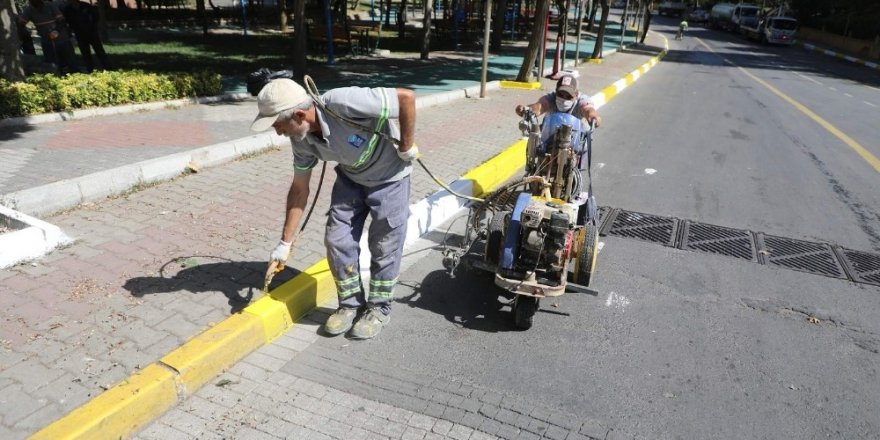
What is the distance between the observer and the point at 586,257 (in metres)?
3.79

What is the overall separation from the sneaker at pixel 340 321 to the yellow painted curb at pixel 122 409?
93cm

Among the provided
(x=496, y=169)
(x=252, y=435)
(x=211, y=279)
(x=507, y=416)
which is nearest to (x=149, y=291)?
(x=211, y=279)

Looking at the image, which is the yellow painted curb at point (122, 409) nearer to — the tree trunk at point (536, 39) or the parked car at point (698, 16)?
the tree trunk at point (536, 39)

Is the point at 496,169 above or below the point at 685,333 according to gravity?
above

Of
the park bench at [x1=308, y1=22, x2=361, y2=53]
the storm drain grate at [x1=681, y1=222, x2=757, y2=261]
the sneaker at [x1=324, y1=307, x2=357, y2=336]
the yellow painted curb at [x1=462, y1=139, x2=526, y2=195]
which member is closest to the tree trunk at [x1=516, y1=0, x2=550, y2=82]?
the park bench at [x1=308, y1=22, x2=361, y2=53]

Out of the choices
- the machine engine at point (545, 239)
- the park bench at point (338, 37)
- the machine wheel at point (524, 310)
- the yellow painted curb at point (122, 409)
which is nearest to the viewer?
the yellow painted curb at point (122, 409)

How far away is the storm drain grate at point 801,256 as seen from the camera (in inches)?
182

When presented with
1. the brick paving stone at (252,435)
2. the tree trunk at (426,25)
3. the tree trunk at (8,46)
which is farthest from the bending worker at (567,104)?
the tree trunk at (426,25)

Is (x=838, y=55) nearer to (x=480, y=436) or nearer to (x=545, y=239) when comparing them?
(x=545, y=239)

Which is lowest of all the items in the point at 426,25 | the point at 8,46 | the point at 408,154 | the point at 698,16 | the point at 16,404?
the point at 16,404

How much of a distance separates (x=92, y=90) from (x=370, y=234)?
625 cm

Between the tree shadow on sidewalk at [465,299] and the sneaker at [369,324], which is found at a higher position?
the sneaker at [369,324]

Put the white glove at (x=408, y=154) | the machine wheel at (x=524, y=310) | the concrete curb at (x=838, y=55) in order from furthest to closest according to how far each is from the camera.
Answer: the concrete curb at (x=838, y=55) < the machine wheel at (x=524, y=310) < the white glove at (x=408, y=154)

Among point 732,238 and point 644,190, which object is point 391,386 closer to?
point 732,238
